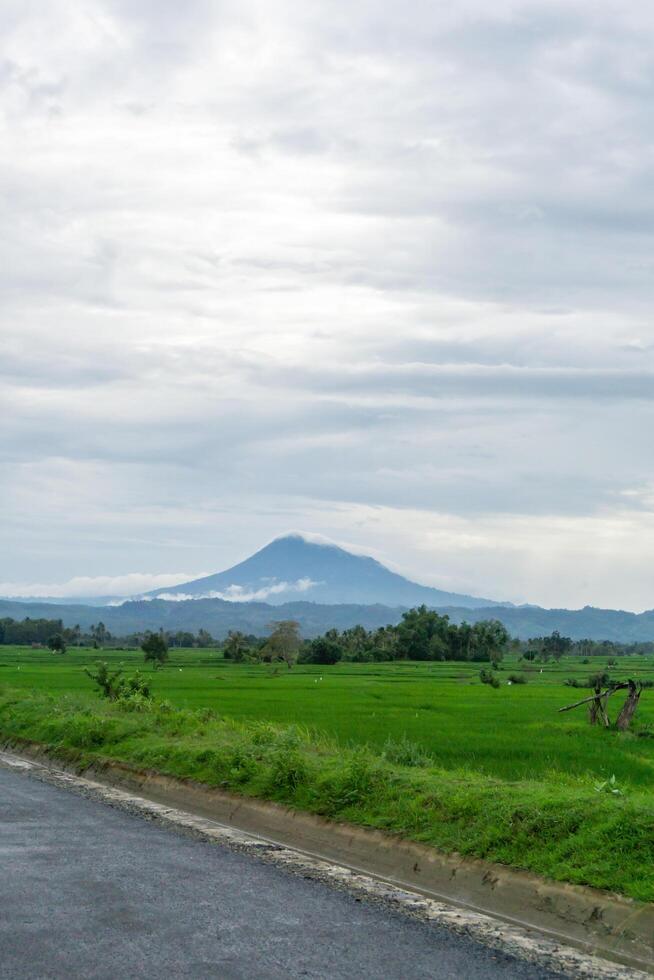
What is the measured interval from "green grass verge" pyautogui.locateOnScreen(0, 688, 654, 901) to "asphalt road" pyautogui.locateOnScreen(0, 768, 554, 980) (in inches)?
54.9

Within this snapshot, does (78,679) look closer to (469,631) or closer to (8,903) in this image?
(8,903)

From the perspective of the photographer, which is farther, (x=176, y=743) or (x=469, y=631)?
(x=469, y=631)

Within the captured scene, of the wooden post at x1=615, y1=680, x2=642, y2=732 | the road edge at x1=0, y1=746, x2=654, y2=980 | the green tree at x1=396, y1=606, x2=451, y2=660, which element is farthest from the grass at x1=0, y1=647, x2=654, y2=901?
the green tree at x1=396, y1=606, x2=451, y2=660

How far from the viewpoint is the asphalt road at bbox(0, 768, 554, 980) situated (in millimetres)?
6285

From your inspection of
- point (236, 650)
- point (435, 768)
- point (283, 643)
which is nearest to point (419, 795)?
point (435, 768)

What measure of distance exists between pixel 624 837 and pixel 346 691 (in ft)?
147

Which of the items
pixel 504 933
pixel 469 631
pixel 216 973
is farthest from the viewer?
pixel 469 631

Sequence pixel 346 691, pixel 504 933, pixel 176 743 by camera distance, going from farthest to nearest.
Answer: pixel 346 691, pixel 176 743, pixel 504 933

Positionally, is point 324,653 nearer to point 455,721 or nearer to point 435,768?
point 455,721

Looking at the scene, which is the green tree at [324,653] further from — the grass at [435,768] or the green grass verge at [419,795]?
the green grass verge at [419,795]

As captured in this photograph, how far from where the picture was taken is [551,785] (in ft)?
37.8

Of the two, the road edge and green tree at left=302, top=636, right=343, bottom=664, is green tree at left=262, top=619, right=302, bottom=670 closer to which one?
green tree at left=302, top=636, right=343, bottom=664

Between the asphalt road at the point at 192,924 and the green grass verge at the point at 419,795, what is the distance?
4.57ft

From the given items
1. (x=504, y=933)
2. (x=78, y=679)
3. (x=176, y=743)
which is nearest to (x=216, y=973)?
(x=504, y=933)
